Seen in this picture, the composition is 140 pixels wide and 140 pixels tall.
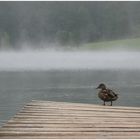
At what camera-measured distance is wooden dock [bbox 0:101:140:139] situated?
418 cm

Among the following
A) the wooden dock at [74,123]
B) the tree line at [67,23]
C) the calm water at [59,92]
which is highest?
the tree line at [67,23]

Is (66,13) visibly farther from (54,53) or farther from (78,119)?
(78,119)

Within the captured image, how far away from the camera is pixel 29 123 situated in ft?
15.7

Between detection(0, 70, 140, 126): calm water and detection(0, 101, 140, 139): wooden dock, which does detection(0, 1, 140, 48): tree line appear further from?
detection(0, 101, 140, 139): wooden dock

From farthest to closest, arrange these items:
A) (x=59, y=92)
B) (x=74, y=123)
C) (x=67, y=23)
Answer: (x=67, y=23), (x=59, y=92), (x=74, y=123)

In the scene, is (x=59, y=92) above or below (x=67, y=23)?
below

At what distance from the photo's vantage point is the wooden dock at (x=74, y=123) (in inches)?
164

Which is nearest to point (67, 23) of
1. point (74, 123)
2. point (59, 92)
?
point (59, 92)

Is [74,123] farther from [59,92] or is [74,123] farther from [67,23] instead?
→ [67,23]

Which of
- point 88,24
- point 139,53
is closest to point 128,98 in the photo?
point 139,53

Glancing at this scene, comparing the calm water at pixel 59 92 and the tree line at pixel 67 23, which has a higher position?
the tree line at pixel 67 23

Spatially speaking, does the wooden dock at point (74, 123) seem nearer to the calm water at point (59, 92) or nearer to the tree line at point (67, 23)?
the calm water at point (59, 92)

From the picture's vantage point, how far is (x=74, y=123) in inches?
187

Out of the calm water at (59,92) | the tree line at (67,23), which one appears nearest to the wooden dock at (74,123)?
the calm water at (59,92)
